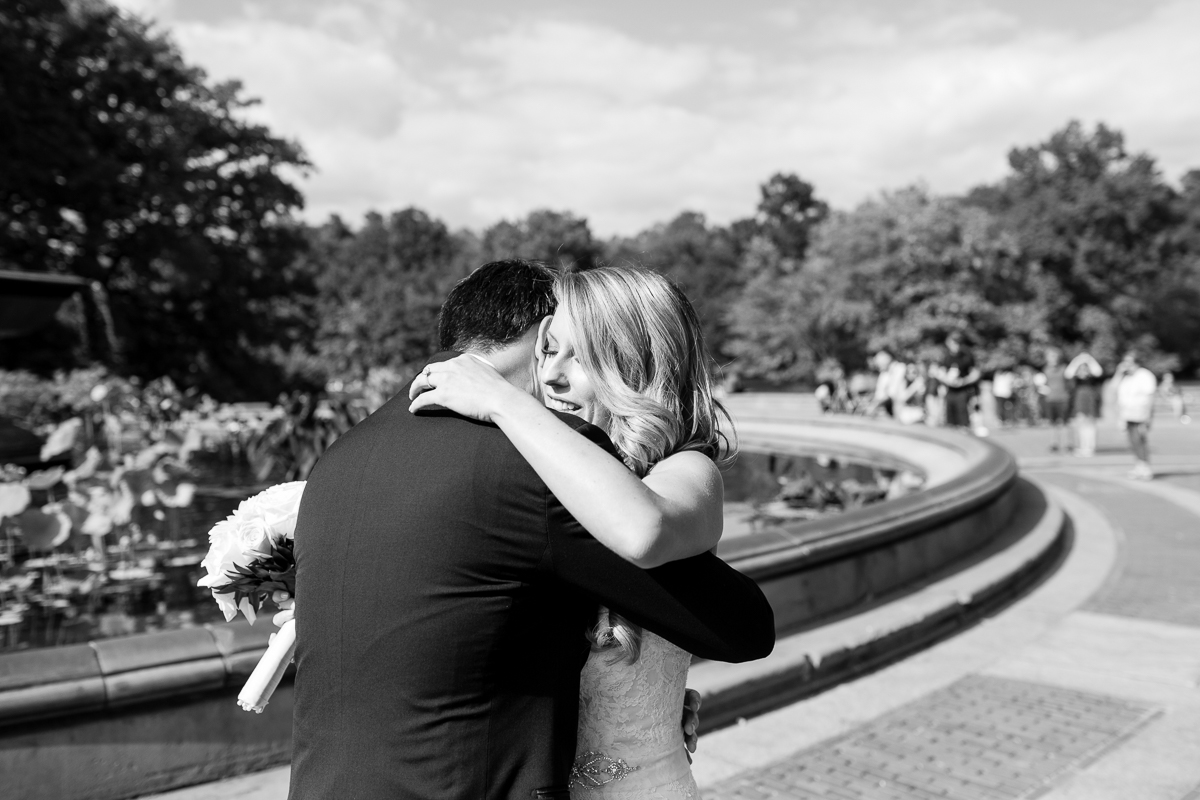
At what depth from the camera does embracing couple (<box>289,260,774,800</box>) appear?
147cm

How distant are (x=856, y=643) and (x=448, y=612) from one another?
439 centimetres

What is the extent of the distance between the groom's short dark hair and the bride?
34 mm

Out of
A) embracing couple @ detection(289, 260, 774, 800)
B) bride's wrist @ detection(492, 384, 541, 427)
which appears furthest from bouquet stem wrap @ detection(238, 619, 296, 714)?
bride's wrist @ detection(492, 384, 541, 427)

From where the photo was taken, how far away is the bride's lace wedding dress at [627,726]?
175 cm

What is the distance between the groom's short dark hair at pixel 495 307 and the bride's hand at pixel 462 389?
146 millimetres

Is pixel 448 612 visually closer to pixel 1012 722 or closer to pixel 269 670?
pixel 269 670

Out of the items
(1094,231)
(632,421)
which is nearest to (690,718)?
(632,421)

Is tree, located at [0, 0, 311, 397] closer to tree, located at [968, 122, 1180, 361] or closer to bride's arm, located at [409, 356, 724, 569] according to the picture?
bride's arm, located at [409, 356, 724, 569]

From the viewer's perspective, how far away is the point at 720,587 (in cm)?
162

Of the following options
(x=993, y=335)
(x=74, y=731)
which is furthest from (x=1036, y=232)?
(x=74, y=731)

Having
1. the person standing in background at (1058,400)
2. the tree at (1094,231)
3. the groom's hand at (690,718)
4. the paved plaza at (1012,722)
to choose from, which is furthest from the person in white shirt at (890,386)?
the tree at (1094,231)

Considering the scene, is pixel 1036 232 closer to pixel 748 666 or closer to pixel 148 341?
pixel 148 341

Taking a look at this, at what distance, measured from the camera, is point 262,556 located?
2.02m

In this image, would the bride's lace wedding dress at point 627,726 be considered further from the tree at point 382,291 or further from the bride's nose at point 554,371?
the tree at point 382,291
